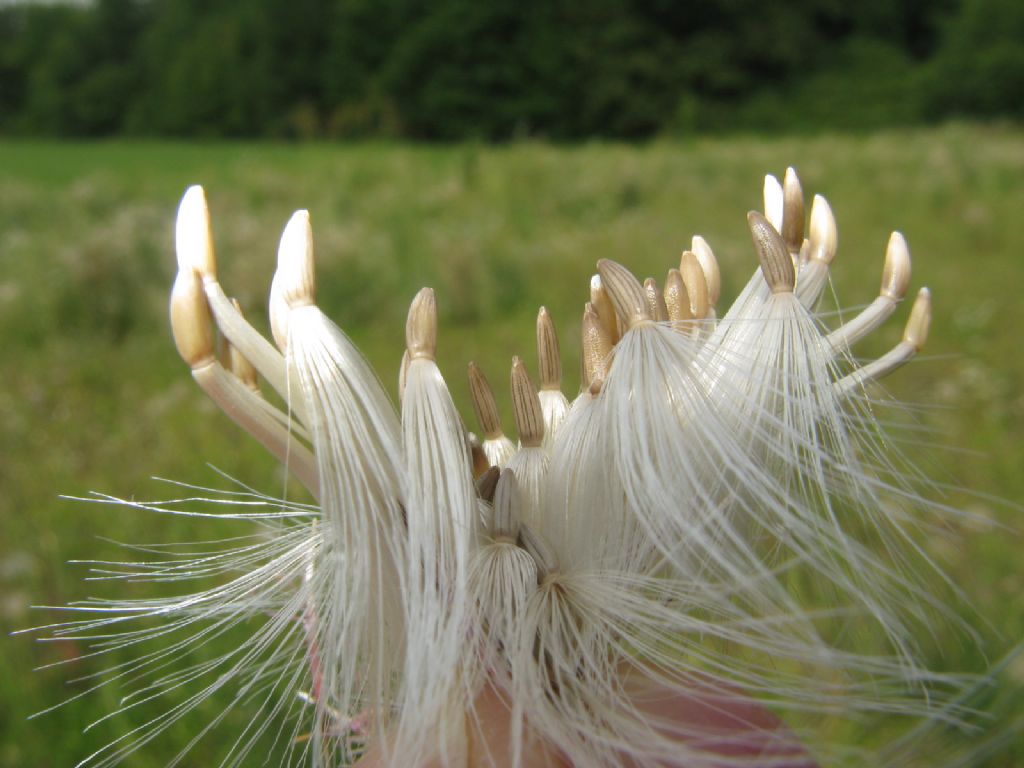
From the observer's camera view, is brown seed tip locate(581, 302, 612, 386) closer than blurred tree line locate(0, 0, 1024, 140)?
Yes

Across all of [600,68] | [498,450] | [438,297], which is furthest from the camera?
[600,68]

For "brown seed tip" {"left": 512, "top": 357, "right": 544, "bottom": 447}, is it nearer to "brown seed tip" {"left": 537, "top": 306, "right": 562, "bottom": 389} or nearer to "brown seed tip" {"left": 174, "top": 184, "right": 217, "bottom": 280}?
"brown seed tip" {"left": 537, "top": 306, "right": 562, "bottom": 389}

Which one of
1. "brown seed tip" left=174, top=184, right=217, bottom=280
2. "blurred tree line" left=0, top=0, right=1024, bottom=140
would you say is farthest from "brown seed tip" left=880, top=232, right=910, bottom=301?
"blurred tree line" left=0, top=0, right=1024, bottom=140

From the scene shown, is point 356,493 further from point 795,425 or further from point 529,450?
point 795,425

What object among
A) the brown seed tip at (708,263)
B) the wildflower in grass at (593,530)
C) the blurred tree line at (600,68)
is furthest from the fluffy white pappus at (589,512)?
the blurred tree line at (600,68)

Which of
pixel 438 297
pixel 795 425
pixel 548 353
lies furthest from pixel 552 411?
pixel 438 297

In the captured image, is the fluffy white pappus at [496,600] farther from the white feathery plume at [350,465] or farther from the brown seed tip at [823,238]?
the brown seed tip at [823,238]

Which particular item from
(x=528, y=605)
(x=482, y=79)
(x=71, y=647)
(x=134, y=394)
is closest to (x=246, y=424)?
(x=528, y=605)

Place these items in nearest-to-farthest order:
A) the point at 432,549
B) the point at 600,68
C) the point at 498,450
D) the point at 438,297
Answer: the point at 432,549, the point at 498,450, the point at 438,297, the point at 600,68

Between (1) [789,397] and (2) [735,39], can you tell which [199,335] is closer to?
(1) [789,397]
